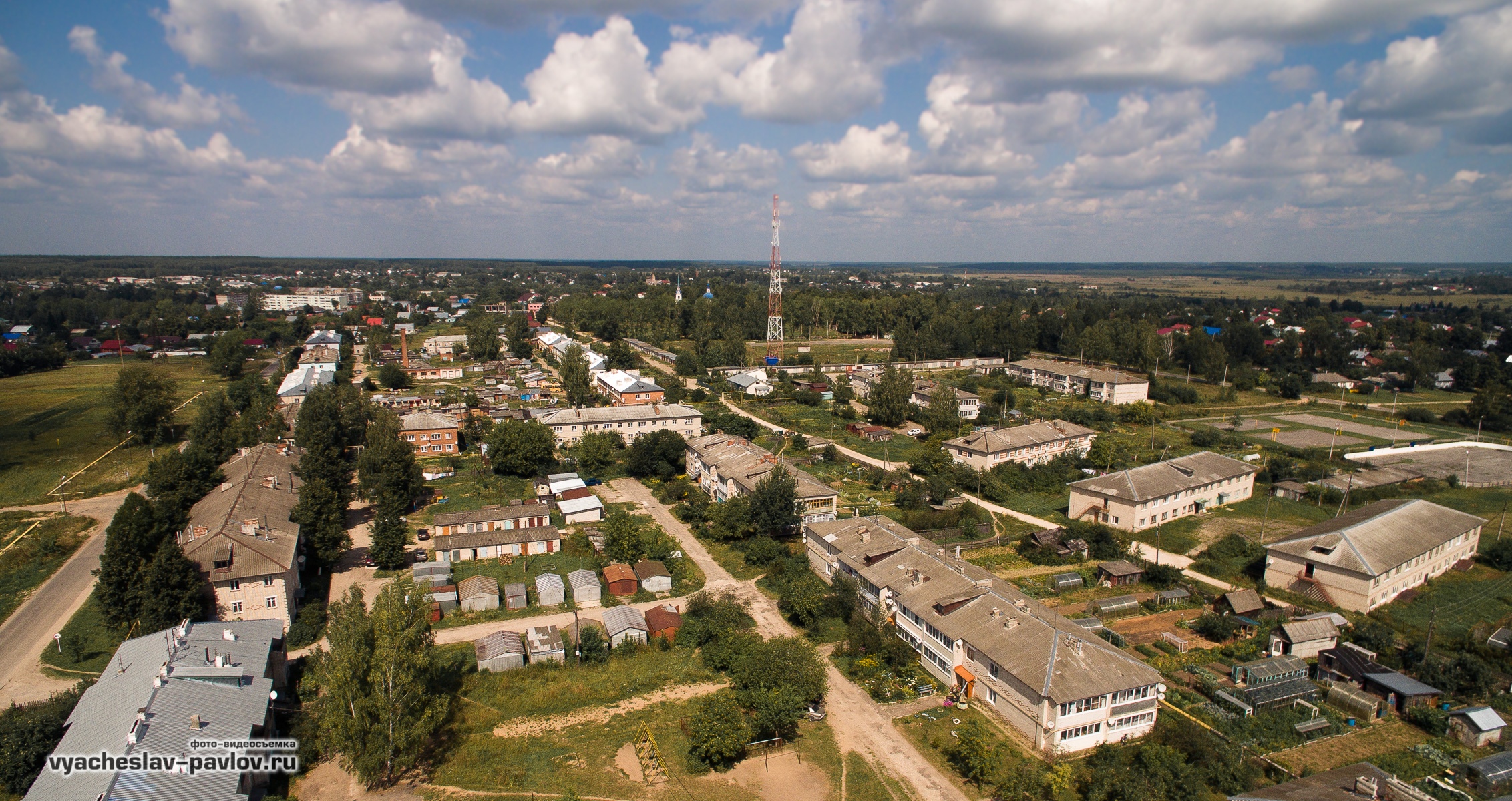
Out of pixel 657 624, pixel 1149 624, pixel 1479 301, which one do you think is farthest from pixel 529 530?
pixel 1479 301

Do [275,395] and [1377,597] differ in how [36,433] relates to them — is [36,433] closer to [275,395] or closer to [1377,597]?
[275,395]

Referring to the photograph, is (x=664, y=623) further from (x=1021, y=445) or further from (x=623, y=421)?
(x=1021, y=445)

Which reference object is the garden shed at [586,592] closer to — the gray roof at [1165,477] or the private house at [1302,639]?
the private house at [1302,639]

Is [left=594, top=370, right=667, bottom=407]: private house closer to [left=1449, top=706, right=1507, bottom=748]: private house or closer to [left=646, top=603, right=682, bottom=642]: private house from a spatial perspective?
[left=646, top=603, right=682, bottom=642]: private house

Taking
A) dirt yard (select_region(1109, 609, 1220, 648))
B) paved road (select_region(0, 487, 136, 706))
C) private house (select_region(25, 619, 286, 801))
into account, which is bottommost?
paved road (select_region(0, 487, 136, 706))

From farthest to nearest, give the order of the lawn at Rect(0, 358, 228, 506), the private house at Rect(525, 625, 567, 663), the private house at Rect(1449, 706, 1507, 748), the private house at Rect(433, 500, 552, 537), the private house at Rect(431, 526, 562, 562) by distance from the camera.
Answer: the lawn at Rect(0, 358, 228, 506)
the private house at Rect(433, 500, 552, 537)
the private house at Rect(431, 526, 562, 562)
the private house at Rect(525, 625, 567, 663)
the private house at Rect(1449, 706, 1507, 748)

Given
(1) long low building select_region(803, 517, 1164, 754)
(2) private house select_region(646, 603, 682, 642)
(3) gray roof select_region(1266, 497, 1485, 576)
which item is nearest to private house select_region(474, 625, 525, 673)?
(2) private house select_region(646, 603, 682, 642)

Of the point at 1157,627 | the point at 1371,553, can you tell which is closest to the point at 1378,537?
the point at 1371,553
